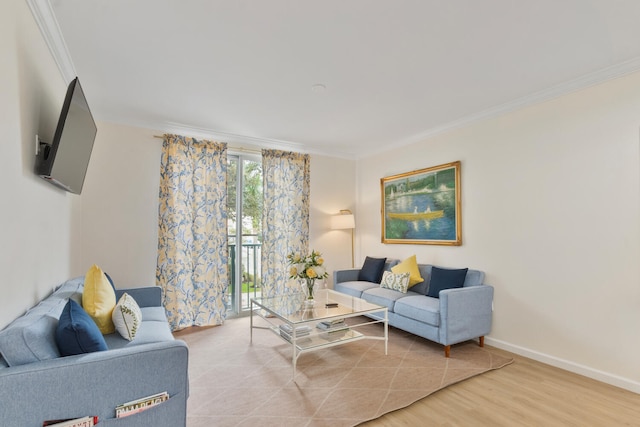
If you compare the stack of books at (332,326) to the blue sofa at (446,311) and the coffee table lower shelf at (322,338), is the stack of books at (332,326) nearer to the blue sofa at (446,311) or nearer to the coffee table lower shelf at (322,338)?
the coffee table lower shelf at (322,338)

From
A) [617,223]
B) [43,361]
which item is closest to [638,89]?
[617,223]

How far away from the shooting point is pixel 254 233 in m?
4.75

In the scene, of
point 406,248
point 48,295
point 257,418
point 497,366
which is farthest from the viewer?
point 406,248

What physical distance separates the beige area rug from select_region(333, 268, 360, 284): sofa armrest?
47.2 inches

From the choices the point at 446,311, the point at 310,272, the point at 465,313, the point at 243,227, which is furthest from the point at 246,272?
the point at 465,313

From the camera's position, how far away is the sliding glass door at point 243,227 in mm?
4562

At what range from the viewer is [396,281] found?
4016 millimetres

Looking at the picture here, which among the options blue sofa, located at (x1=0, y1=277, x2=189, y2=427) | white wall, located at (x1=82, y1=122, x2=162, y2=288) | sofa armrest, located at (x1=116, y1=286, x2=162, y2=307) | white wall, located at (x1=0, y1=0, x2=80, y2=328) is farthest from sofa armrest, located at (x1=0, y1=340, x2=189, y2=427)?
white wall, located at (x1=82, y1=122, x2=162, y2=288)

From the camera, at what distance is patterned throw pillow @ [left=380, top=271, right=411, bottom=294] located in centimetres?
394

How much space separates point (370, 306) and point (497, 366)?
126 centimetres

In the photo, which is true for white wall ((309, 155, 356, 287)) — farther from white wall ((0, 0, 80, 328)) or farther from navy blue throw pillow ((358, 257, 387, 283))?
white wall ((0, 0, 80, 328))

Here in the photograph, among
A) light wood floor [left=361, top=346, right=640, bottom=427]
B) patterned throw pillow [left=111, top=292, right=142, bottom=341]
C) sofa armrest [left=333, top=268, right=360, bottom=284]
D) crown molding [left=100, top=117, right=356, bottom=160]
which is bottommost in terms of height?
light wood floor [left=361, top=346, right=640, bottom=427]

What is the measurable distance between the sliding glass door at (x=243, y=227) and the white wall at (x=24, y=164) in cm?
222

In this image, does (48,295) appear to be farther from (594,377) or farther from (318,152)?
(594,377)
